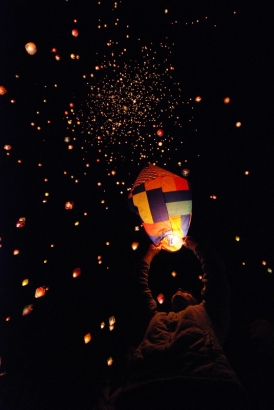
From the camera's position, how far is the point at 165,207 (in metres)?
2.26

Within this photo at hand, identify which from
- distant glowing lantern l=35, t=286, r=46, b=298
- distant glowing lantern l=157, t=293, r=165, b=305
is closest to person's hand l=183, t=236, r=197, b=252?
distant glowing lantern l=157, t=293, r=165, b=305

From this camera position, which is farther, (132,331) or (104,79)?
(104,79)

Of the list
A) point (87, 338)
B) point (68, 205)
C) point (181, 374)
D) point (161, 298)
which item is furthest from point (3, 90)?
point (181, 374)

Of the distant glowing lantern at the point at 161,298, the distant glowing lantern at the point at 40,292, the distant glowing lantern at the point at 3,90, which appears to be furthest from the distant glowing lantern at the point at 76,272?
the distant glowing lantern at the point at 3,90

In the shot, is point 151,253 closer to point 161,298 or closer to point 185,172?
point 161,298

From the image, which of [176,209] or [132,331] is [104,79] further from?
[132,331]

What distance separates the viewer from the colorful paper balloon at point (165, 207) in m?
2.28

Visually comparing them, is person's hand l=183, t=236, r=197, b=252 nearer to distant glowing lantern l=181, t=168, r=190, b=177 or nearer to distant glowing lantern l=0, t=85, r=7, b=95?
distant glowing lantern l=181, t=168, r=190, b=177

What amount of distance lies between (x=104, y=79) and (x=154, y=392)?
499 centimetres

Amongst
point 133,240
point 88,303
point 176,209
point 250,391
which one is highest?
point 176,209

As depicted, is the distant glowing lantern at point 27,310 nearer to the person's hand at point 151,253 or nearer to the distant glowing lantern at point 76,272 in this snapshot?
the distant glowing lantern at point 76,272

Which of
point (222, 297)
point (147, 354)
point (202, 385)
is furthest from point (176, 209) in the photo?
point (202, 385)

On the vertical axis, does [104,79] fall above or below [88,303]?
above

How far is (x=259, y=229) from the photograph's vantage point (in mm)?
3742
